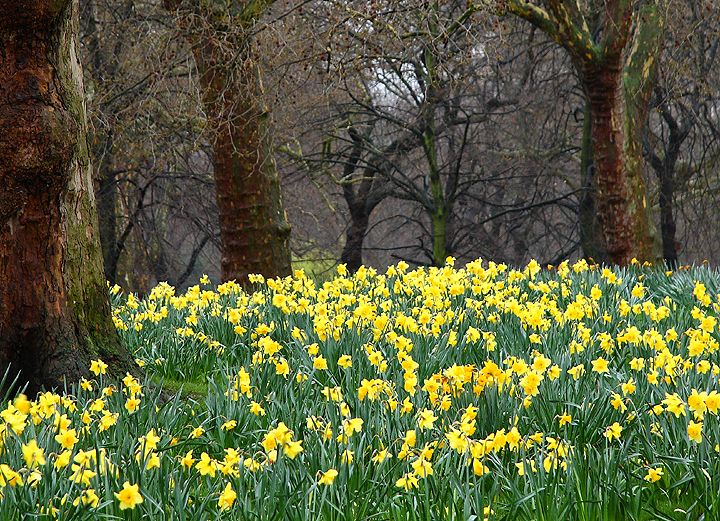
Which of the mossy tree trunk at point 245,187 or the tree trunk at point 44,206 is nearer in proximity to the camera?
the tree trunk at point 44,206

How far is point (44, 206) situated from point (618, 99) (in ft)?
23.9

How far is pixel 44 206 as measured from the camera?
330 centimetres

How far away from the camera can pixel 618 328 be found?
4.09 m

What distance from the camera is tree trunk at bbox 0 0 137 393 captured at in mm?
3160

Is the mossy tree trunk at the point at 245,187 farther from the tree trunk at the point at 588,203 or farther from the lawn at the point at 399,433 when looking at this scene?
the tree trunk at the point at 588,203

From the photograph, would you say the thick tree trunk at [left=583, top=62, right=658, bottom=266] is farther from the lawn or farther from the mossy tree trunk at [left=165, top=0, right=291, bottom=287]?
the lawn

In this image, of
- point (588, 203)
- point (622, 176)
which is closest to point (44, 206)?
point (622, 176)

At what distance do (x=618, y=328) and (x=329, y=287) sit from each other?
2.55m

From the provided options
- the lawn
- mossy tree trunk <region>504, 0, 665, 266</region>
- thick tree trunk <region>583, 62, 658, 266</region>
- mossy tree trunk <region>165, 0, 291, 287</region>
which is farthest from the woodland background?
the lawn

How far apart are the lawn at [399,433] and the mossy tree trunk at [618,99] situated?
4.74 metres

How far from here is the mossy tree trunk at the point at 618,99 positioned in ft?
26.8

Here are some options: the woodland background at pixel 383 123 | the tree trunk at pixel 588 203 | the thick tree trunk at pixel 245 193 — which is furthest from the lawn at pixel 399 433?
the tree trunk at pixel 588 203

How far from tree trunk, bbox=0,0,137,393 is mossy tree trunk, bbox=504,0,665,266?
630 centimetres

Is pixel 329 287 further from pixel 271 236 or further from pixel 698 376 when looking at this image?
pixel 698 376
